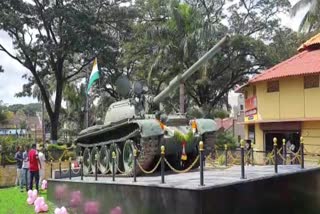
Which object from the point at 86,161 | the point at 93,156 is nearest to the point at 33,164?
the point at 86,161

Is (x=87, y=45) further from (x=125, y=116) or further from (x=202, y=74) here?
(x=125, y=116)

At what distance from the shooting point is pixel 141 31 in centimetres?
3538

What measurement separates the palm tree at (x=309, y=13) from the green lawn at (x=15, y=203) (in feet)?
55.0

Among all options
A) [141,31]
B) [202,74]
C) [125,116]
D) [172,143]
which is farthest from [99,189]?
[141,31]

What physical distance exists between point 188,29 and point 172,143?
18.3 metres

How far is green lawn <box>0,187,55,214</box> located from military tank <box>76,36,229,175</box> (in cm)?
227

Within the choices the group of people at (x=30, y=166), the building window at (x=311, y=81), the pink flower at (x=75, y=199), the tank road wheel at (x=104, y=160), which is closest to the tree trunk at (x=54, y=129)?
the group of people at (x=30, y=166)

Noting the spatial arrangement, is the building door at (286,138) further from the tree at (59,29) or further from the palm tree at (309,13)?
the tree at (59,29)

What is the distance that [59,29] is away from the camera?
33.0 m

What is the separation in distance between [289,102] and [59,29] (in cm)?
1570

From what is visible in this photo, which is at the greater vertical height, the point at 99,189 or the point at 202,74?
the point at 202,74

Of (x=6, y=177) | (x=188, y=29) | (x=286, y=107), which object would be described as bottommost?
(x=6, y=177)

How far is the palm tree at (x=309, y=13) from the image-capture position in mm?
25962

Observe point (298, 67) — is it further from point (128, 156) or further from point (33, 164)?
point (33, 164)
